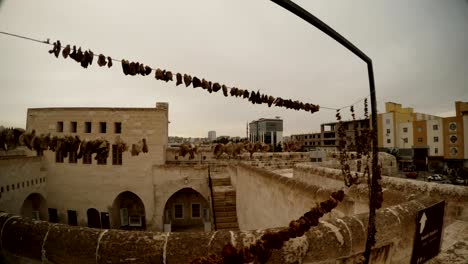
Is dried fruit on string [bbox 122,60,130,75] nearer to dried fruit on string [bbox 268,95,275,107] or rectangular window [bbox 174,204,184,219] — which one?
dried fruit on string [bbox 268,95,275,107]

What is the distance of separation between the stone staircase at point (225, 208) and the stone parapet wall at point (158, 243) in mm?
8874

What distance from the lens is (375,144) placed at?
2166 millimetres

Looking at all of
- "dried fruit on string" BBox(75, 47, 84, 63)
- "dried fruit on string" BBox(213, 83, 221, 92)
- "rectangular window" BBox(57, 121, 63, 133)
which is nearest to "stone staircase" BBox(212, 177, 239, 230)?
"dried fruit on string" BBox(213, 83, 221, 92)

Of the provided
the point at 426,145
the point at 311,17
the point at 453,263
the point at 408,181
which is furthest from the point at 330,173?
the point at 426,145

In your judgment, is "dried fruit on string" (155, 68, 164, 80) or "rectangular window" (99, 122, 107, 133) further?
"rectangular window" (99, 122, 107, 133)

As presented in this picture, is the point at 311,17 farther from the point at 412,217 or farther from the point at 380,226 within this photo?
the point at 412,217

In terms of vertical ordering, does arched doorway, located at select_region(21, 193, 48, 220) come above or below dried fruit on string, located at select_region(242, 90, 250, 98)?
below

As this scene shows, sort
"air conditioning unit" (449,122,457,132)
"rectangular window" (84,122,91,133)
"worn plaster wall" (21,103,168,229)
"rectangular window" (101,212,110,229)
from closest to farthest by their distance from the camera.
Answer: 1. "rectangular window" (101,212,110,229)
2. "worn plaster wall" (21,103,168,229)
3. "rectangular window" (84,122,91,133)
4. "air conditioning unit" (449,122,457,132)

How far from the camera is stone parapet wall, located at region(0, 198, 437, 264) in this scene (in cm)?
189

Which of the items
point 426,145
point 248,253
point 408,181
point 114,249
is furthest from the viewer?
point 426,145

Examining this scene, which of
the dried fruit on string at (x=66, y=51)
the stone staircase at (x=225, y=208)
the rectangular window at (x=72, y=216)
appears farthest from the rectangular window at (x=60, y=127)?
the dried fruit on string at (x=66, y=51)

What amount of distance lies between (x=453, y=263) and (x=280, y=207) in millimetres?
3280

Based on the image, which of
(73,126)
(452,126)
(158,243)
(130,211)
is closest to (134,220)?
(130,211)

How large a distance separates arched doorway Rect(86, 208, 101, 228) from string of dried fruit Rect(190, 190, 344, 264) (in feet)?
63.6
